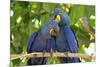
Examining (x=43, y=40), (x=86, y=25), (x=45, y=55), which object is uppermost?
(x=86, y=25)

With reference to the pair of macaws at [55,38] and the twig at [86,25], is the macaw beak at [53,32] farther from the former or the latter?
the twig at [86,25]

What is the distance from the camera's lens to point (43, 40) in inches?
57.2

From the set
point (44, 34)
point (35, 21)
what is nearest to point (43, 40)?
point (44, 34)

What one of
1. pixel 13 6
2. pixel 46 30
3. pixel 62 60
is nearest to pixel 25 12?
pixel 13 6

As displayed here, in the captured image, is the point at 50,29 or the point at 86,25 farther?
the point at 86,25

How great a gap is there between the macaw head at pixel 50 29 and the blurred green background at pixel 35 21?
3cm

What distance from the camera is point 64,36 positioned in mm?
1510

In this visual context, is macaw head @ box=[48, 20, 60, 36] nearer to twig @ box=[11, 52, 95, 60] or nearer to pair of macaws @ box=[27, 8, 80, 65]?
pair of macaws @ box=[27, 8, 80, 65]

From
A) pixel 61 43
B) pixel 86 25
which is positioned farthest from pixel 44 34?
pixel 86 25

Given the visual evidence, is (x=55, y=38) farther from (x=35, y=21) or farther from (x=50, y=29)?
(x=35, y=21)

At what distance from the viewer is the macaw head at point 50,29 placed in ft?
4.78

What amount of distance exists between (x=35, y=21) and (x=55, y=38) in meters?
0.19

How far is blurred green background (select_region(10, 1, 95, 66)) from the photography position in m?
1.38

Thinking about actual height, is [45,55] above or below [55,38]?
below
